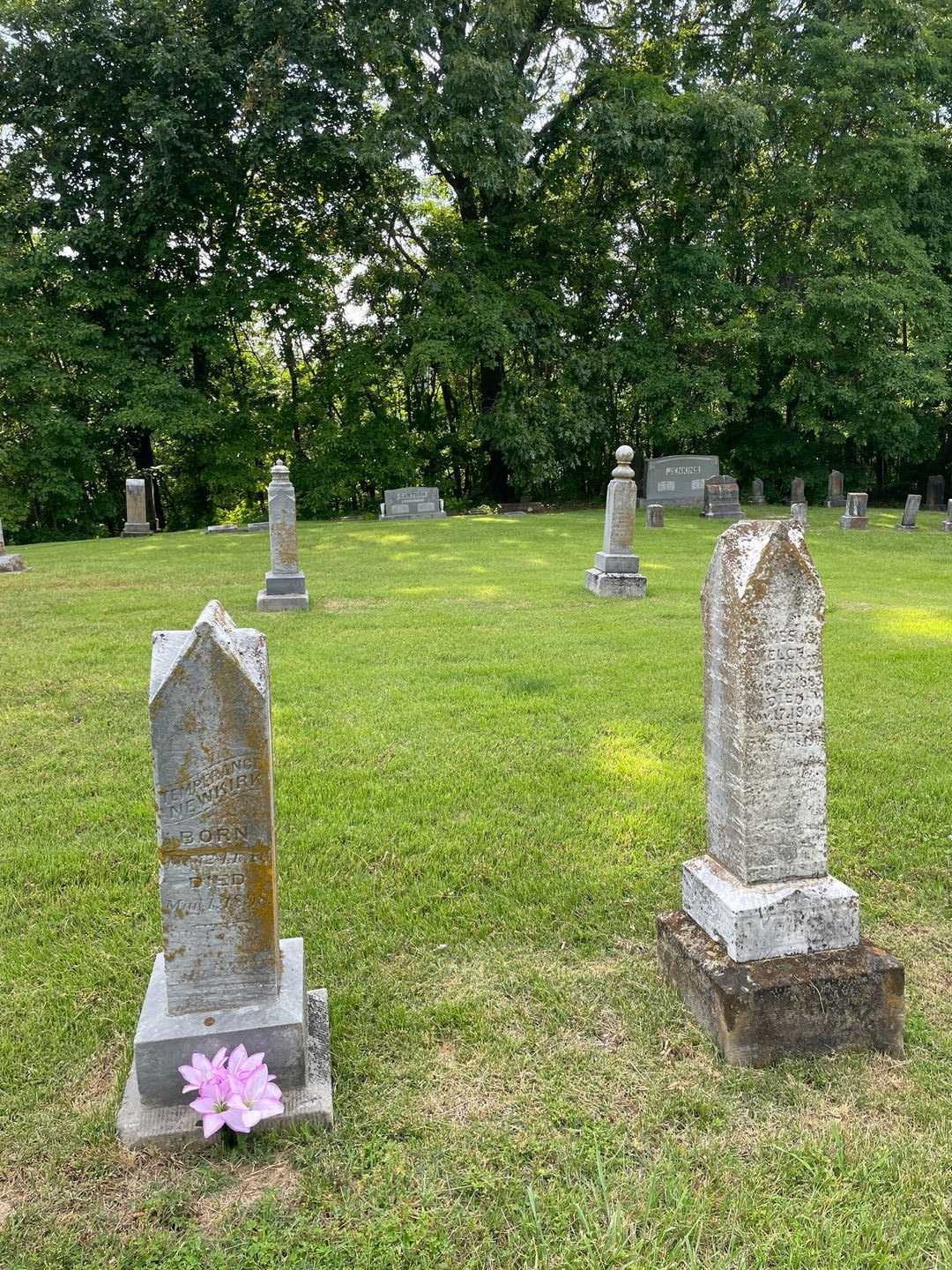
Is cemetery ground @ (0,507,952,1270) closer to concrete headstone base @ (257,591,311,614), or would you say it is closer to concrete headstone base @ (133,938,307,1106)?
concrete headstone base @ (133,938,307,1106)

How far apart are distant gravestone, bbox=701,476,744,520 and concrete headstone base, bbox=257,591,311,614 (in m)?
13.1

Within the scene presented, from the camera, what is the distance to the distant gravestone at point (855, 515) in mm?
18359

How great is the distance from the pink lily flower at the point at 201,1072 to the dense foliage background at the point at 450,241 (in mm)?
19183

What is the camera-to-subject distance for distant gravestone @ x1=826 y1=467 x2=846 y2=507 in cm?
2333

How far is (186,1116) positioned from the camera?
7.32ft

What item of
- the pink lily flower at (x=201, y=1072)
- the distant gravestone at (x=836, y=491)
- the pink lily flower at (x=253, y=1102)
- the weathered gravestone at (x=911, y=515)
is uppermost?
the distant gravestone at (x=836, y=491)

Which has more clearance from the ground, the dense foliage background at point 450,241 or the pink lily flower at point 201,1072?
the dense foliage background at point 450,241

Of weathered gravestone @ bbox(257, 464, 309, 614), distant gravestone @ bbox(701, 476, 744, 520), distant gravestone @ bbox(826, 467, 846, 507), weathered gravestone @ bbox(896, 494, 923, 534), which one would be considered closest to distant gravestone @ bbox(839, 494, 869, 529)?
weathered gravestone @ bbox(896, 494, 923, 534)

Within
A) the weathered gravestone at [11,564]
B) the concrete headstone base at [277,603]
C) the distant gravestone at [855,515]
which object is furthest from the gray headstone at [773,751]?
the distant gravestone at [855,515]

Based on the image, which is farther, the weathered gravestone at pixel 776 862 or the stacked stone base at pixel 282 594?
the stacked stone base at pixel 282 594

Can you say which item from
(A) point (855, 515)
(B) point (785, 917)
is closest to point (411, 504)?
(A) point (855, 515)

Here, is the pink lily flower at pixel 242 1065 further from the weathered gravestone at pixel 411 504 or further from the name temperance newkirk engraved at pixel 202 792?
the weathered gravestone at pixel 411 504

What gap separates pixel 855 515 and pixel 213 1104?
63.8ft

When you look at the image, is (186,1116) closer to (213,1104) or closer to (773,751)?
(213,1104)
